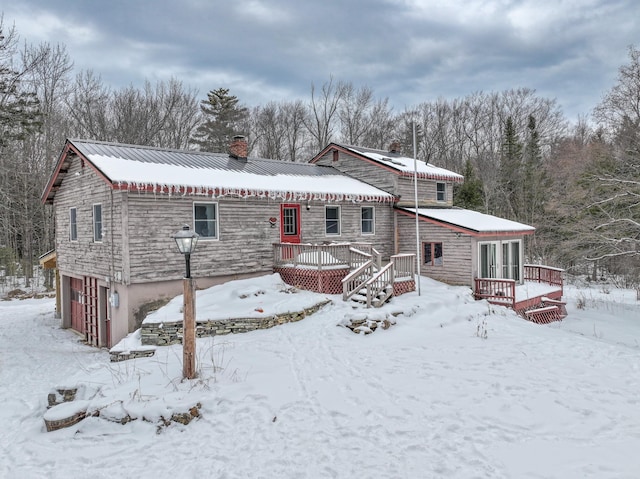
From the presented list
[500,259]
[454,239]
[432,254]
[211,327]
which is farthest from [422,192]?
[211,327]

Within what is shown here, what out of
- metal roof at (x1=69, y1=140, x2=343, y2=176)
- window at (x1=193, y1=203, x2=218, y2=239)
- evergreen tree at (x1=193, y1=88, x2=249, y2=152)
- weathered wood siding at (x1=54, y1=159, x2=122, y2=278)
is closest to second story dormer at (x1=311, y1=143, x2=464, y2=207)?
metal roof at (x1=69, y1=140, x2=343, y2=176)

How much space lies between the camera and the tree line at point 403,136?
18.7 m

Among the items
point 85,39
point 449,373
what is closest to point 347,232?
point 449,373

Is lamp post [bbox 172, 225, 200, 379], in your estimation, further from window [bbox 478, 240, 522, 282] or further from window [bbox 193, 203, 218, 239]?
window [bbox 478, 240, 522, 282]

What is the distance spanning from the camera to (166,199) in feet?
40.6

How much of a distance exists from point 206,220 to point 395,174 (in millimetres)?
9713

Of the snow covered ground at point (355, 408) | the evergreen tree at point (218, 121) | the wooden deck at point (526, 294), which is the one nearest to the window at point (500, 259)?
the wooden deck at point (526, 294)

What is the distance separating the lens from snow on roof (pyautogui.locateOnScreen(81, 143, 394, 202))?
38.5 ft

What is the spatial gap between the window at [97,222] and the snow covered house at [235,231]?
7 cm

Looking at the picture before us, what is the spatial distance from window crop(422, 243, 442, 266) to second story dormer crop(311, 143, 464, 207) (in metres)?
2.81

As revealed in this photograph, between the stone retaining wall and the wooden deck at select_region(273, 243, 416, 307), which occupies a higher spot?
the wooden deck at select_region(273, 243, 416, 307)

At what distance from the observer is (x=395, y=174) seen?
18891 mm

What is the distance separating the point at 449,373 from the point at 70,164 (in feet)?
49.6

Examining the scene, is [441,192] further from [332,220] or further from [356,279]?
[356,279]
